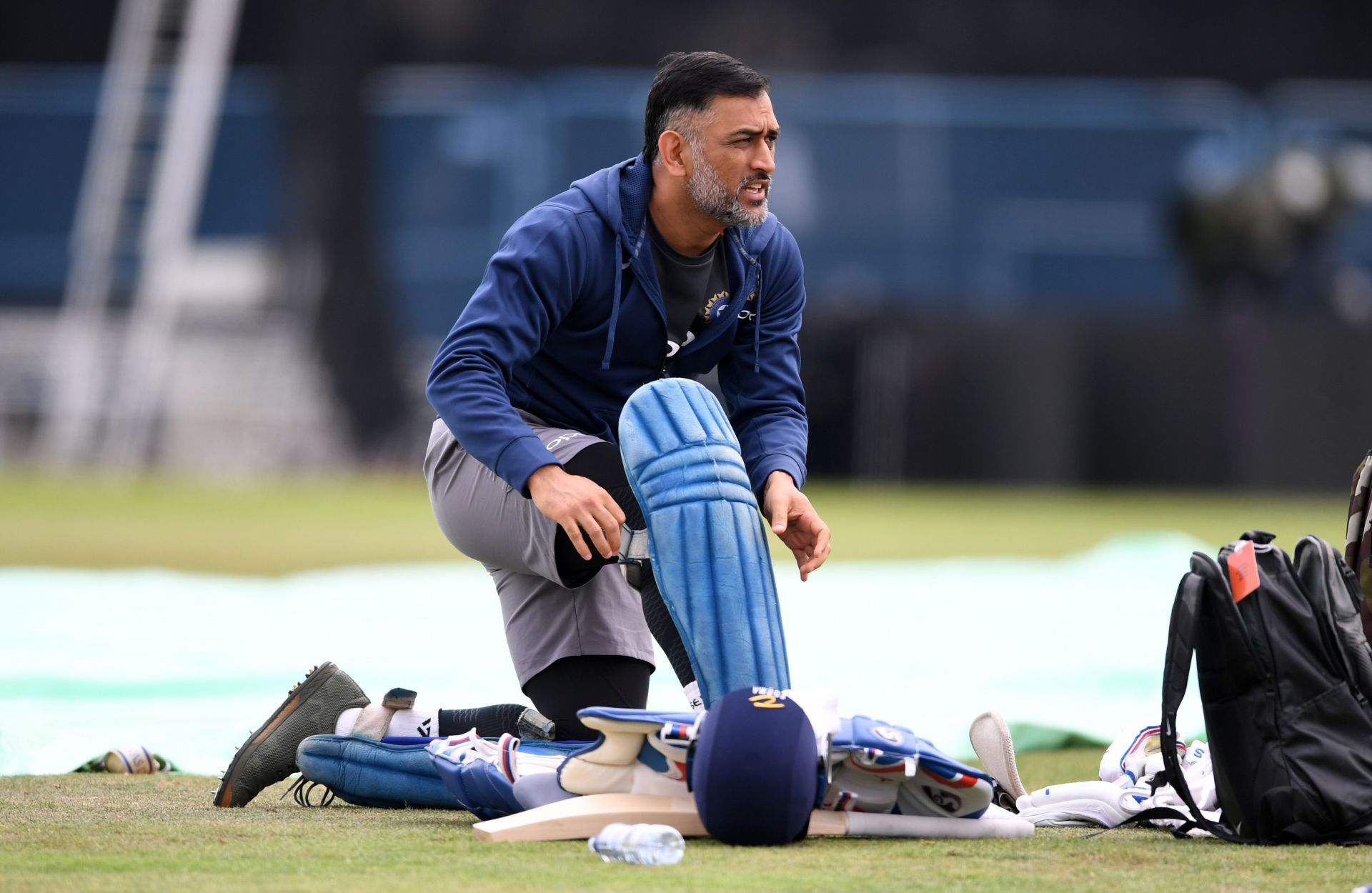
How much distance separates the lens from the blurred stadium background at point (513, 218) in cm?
1089

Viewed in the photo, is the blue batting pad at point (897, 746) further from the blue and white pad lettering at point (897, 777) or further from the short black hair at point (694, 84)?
the short black hair at point (694, 84)

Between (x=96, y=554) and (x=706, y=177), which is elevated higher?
(x=706, y=177)

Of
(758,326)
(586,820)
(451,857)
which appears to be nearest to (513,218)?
(758,326)

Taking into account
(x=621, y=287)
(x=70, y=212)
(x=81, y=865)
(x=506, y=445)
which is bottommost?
(x=81, y=865)

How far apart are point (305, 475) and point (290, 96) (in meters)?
2.78

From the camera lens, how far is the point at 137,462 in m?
11.6

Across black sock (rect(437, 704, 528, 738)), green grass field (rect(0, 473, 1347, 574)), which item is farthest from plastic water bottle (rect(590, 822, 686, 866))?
green grass field (rect(0, 473, 1347, 574))

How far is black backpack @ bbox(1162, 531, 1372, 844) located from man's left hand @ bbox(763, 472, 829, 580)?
522 millimetres

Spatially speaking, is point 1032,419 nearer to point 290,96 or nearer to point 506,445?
point 290,96

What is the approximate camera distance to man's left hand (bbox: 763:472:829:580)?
2533mm

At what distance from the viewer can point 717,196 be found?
8.76 feet

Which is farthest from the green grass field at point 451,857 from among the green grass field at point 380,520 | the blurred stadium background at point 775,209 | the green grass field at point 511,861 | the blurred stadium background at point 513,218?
the blurred stadium background at point 513,218

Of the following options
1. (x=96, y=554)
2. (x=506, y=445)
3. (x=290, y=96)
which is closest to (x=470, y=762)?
(x=506, y=445)

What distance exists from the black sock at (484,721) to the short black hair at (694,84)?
874 mm
